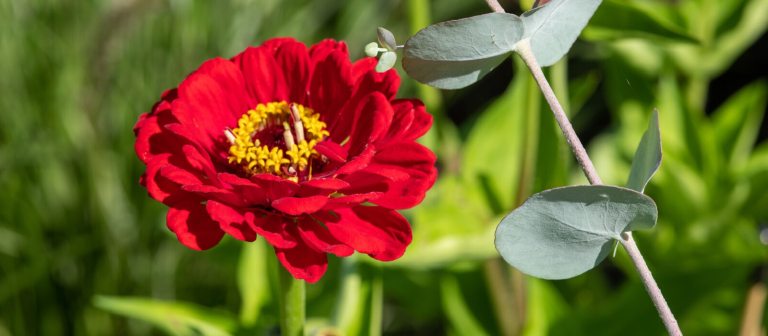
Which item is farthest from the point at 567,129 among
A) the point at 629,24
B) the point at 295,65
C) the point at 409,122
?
the point at 629,24

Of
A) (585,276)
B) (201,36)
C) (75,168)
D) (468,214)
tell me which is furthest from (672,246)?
(75,168)

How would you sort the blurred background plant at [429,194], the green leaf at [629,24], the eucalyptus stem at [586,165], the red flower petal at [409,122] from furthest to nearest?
the blurred background plant at [429,194]
the green leaf at [629,24]
the red flower petal at [409,122]
the eucalyptus stem at [586,165]

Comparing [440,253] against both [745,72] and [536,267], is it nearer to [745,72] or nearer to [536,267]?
[536,267]

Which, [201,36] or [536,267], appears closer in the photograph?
[536,267]

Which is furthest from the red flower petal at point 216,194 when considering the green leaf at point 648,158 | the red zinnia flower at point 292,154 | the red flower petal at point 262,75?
the green leaf at point 648,158

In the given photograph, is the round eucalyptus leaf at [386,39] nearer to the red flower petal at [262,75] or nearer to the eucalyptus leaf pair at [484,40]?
the eucalyptus leaf pair at [484,40]

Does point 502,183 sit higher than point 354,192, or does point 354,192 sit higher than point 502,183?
point 354,192

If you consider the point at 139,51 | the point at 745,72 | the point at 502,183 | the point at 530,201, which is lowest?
the point at 745,72
